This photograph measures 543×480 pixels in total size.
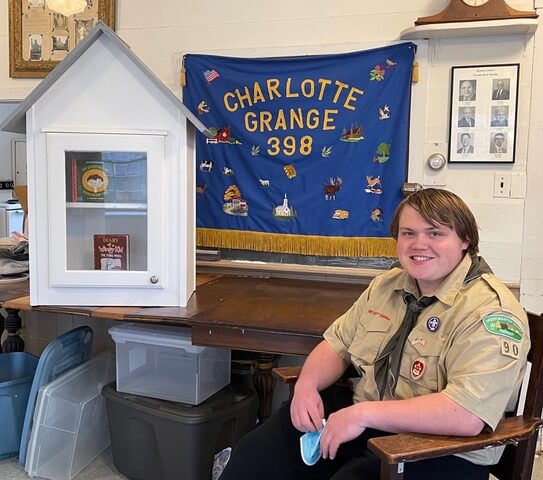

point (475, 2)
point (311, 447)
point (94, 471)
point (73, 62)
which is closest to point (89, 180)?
point (73, 62)

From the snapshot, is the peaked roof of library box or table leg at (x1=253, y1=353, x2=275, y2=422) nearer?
the peaked roof of library box

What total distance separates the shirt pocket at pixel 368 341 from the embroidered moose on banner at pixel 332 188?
1.04 metres

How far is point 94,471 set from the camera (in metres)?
2.50

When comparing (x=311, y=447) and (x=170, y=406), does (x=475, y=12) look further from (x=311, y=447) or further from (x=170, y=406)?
(x=170, y=406)

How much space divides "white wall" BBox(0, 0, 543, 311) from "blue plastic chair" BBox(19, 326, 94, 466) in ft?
4.23

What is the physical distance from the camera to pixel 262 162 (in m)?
2.79

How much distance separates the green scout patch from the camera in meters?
1.42

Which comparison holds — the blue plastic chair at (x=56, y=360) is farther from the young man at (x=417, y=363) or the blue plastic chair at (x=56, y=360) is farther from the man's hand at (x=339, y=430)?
the man's hand at (x=339, y=430)

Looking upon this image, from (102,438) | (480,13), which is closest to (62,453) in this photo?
(102,438)

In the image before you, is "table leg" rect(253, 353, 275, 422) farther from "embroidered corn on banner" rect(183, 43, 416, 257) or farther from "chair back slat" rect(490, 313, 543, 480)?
"chair back slat" rect(490, 313, 543, 480)

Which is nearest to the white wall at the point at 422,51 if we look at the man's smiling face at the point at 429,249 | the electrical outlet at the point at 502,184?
the electrical outlet at the point at 502,184

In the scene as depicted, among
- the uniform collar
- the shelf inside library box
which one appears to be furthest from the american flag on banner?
the uniform collar

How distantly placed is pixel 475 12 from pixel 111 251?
172 centimetres

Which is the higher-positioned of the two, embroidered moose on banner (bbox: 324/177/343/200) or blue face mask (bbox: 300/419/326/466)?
embroidered moose on banner (bbox: 324/177/343/200)
